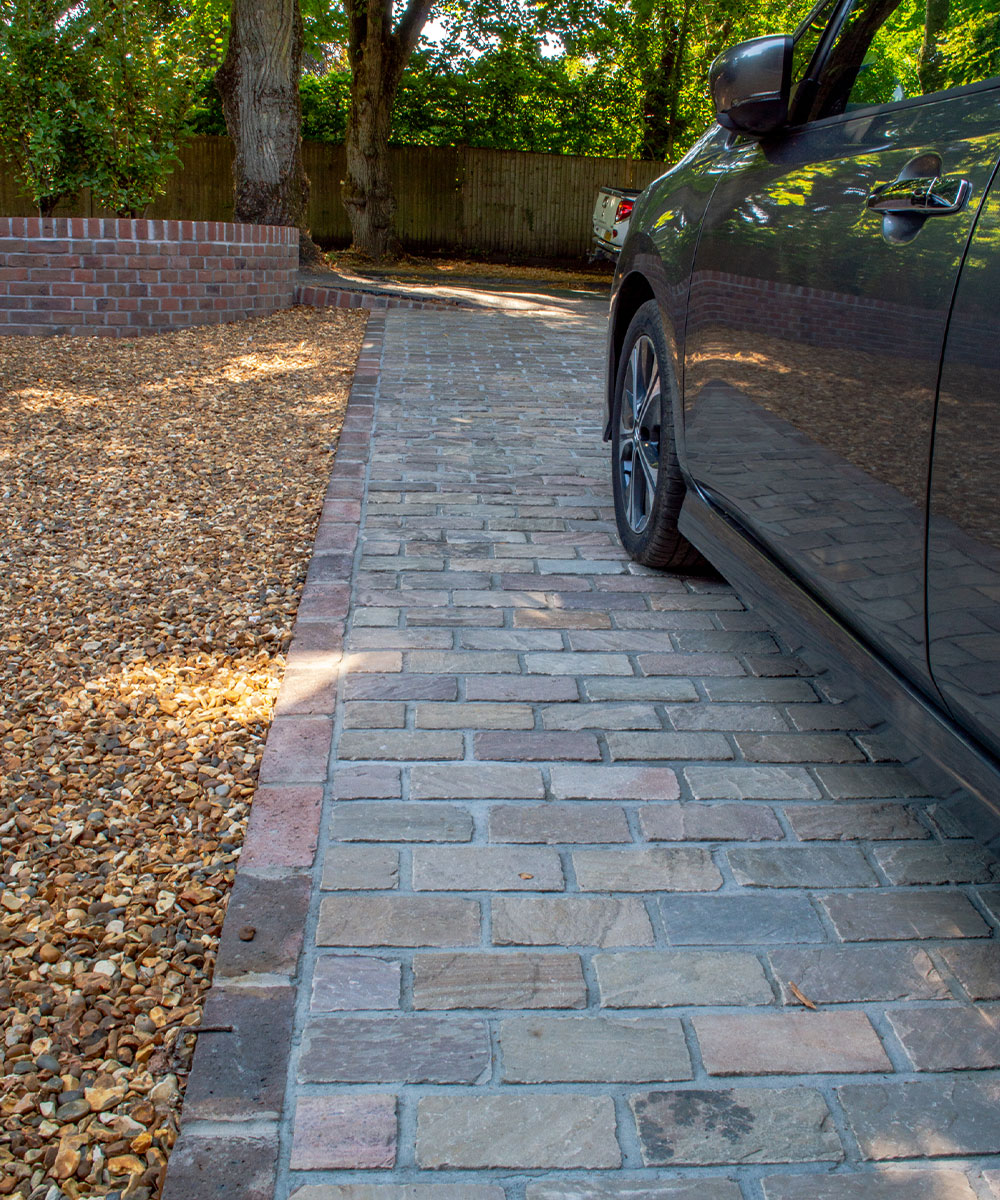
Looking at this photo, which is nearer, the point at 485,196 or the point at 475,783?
the point at 475,783

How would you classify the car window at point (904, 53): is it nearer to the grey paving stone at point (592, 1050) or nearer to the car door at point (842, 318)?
the car door at point (842, 318)

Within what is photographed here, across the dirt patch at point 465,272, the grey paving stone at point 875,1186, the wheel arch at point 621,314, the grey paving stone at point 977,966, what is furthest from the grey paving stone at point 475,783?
the dirt patch at point 465,272

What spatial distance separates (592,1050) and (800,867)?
685 mm

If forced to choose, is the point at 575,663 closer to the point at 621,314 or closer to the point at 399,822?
the point at 399,822

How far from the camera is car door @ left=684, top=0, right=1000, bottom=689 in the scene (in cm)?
186

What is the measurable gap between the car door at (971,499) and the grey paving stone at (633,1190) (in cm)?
79

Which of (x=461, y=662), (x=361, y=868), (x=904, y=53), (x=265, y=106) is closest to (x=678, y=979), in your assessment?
(x=361, y=868)

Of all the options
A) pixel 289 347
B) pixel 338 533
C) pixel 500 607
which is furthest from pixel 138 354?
pixel 500 607

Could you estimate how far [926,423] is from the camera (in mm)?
1827

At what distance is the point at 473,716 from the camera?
9.16 ft

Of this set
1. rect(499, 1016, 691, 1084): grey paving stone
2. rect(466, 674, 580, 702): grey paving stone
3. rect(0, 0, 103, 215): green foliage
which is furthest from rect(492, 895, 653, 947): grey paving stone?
rect(0, 0, 103, 215): green foliage

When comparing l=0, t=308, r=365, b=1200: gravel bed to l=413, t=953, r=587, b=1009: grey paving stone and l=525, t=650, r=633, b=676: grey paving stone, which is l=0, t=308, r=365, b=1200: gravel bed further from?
l=525, t=650, r=633, b=676: grey paving stone

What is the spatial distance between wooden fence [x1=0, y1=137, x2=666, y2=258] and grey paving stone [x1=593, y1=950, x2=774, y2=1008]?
21.0 meters

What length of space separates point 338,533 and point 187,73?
7602mm
